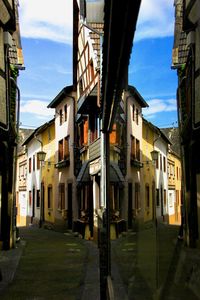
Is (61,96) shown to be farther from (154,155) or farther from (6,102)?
(154,155)

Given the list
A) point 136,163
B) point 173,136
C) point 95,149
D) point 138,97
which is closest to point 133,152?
point 136,163

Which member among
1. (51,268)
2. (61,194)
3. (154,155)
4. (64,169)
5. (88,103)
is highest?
(88,103)

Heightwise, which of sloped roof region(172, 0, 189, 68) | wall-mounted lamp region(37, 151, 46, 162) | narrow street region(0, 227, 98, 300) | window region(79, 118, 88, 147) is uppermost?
window region(79, 118, 88, 147)

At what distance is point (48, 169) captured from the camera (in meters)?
3.35

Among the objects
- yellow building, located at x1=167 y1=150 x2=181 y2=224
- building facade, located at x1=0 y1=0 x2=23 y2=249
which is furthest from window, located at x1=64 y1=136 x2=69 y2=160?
yellow building, located at x1=167 y1=150 x2=181 y2=224

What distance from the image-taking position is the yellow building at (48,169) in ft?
11.0

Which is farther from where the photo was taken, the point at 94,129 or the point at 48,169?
the point at 48,169

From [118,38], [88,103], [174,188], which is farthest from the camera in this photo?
[88,103]

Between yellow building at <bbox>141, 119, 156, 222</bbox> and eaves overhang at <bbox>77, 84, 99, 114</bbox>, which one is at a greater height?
eaves overhang at <bbox>77, 84, 99, 114</bbox>

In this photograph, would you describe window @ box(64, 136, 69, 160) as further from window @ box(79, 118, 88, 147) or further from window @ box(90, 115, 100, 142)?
window @ box(90, 115, 100, 142)

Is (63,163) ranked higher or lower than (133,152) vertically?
higher

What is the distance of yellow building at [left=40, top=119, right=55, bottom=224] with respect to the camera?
3.34 metres

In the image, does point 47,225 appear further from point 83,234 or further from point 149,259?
point 149,259

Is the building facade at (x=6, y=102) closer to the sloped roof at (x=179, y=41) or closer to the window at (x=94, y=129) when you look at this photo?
the sloped roof at (x=179, y=41)
